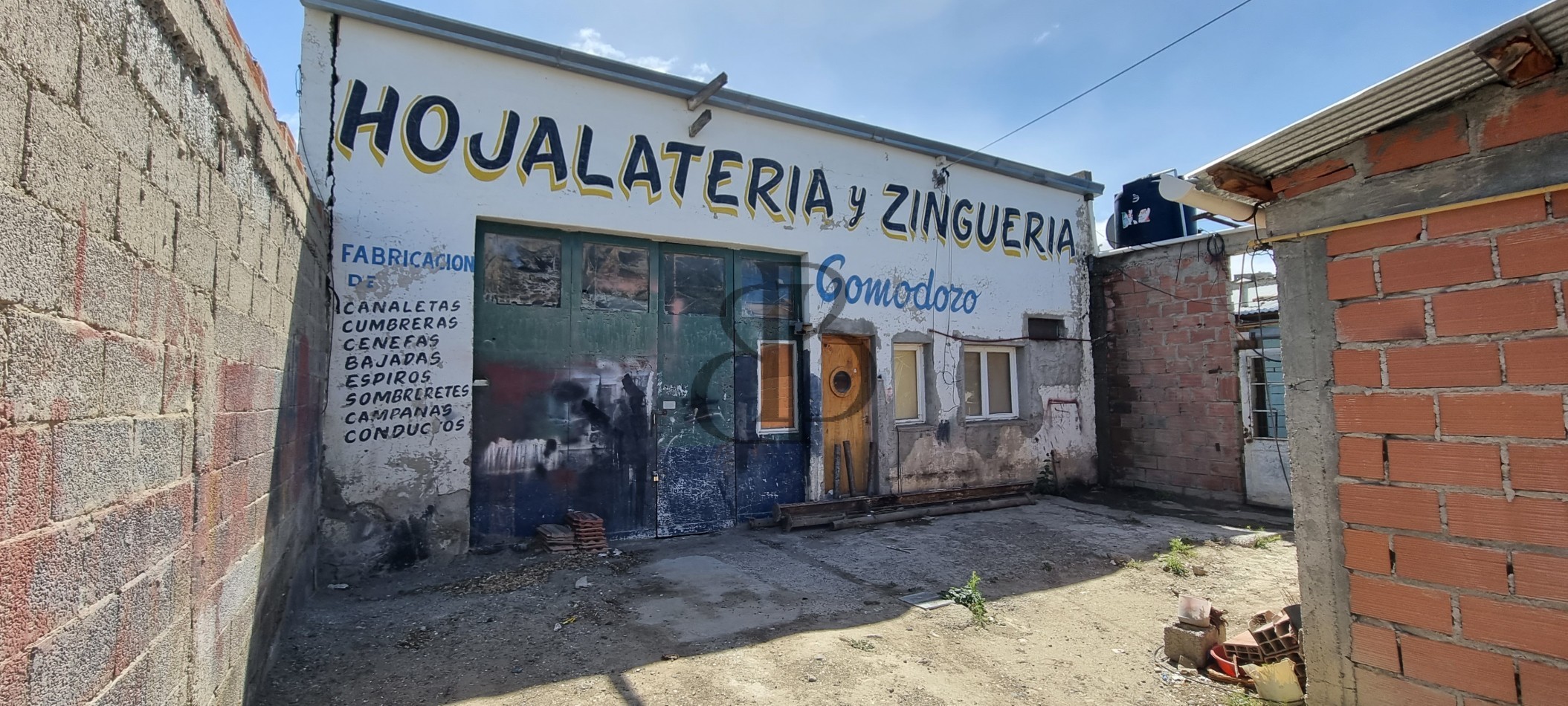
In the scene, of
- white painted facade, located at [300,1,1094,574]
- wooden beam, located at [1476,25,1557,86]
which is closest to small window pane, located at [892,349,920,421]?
white painted facade, located at [300,1,1094,574]

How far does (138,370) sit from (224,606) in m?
1.22

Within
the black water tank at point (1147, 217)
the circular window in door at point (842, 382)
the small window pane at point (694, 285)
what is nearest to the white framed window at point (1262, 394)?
the black water tank at point (1147, 217)

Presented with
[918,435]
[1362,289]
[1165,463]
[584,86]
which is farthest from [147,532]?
[1165,463]

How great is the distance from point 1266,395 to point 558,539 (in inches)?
326

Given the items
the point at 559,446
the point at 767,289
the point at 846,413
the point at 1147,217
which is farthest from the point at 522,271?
the point at 1147,217

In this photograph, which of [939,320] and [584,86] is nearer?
[584,86]

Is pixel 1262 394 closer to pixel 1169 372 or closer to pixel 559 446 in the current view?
pixel 1169 372

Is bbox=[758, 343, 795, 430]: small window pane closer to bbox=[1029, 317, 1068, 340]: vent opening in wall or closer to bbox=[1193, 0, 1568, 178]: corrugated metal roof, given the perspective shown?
bbox=[1029, 317, 1068, 340]: vent opening in wall

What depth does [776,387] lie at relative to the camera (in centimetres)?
766

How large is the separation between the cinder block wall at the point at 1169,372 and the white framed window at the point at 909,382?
3107 millimetres

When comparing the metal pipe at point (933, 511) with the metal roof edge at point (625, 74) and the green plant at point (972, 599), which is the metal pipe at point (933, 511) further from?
the metal roof edge at point (625, 74)

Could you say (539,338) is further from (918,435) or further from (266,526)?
(918,435)

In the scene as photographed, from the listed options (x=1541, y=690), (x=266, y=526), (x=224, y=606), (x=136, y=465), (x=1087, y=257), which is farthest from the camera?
(x=1087, y=257)

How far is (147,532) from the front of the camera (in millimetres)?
1759
